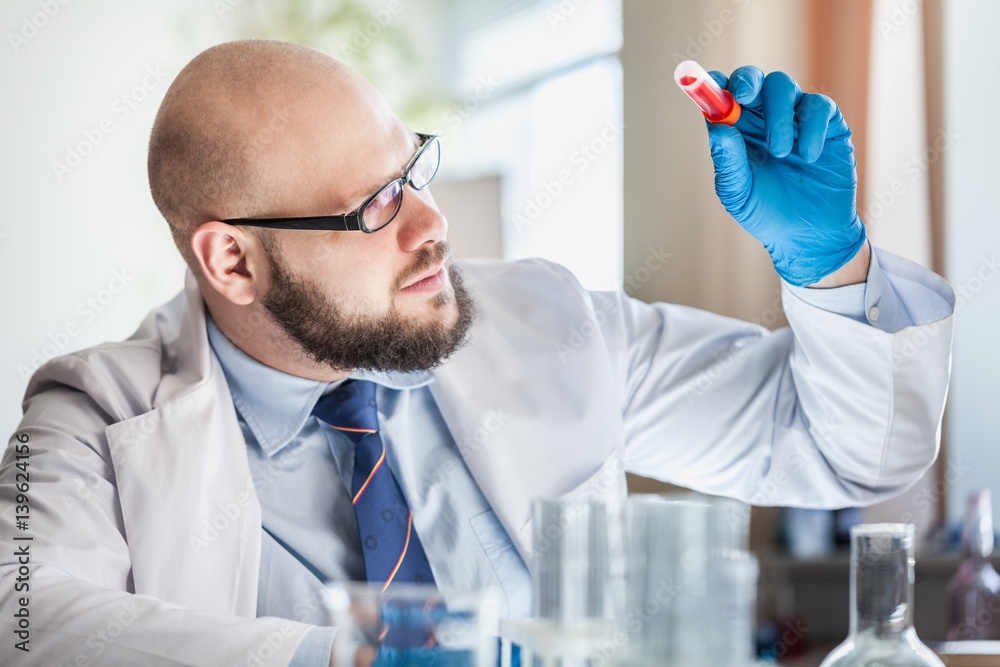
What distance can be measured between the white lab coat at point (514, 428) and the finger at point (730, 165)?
0.15 metres

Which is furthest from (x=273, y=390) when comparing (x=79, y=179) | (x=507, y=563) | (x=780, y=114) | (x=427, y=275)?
(x=79, y=179)

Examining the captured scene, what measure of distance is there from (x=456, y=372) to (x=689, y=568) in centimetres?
87

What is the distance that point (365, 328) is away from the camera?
4.25 feet

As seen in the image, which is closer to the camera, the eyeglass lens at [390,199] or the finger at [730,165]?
the finger at [730,165]

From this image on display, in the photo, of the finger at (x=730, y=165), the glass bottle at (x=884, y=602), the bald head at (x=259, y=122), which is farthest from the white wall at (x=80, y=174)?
the glass bottle at (x=884, y=602)

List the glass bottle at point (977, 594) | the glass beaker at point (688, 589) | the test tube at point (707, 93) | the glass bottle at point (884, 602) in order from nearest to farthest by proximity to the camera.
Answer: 1. the glass beaker at point (688, 589)
2. the glass bottle at point (884, 602)
3. the test tube at point (707, 93)
4. the glass bottle at point (977, 594)

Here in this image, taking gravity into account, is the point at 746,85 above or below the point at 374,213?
above

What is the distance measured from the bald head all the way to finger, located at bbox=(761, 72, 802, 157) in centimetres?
52

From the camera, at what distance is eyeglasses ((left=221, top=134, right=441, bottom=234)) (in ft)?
4.17

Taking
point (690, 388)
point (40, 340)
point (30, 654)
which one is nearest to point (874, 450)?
point (690, 388)

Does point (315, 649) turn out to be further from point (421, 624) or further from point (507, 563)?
point (507, 563)

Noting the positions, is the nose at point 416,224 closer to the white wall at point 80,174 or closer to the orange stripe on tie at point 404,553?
the orange stripe on tie at point 404,553

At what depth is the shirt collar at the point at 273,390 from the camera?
4.24ft

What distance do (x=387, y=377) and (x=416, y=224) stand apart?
0.73 ft
